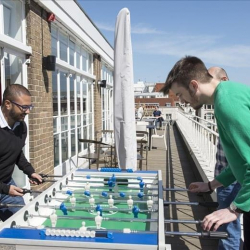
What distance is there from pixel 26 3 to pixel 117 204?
313 cm

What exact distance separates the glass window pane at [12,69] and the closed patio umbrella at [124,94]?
4.40 feet

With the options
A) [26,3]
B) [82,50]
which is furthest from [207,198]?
[82,50]

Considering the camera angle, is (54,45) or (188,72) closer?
(188,72)

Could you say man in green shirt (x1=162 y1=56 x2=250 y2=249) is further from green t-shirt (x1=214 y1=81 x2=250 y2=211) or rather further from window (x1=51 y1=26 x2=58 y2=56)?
window (x1=51 y1=26 x2=58 y2=56)

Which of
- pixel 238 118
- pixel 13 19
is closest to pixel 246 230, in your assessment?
pixel 238 118

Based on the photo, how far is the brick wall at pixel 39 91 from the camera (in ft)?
14.4

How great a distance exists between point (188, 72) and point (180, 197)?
12.4 feet

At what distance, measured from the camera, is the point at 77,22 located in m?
6.55

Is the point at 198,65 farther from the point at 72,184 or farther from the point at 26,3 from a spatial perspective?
the point at 26,3

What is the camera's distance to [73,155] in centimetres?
703

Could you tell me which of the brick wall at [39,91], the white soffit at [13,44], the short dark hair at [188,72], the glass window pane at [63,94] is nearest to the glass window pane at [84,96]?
the glass window pane at [63,94]

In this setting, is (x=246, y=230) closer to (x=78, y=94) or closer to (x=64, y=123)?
(x=64, y=123)

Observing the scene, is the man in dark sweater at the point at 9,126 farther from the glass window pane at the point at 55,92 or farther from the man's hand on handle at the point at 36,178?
the glass window pane at the point at 55,92

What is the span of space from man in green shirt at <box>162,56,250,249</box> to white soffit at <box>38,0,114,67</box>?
10.9 feet
